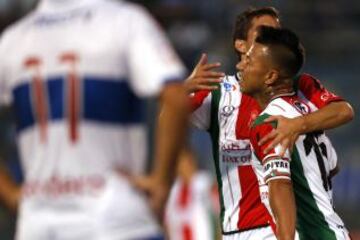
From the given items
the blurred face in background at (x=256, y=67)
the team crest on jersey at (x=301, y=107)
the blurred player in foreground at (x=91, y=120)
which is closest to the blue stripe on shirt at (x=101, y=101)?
the blurred player in foreground at (x=91, y=120)

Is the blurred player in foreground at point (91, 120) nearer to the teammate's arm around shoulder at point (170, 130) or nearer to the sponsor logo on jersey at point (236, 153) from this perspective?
the teammate's arm around shoulder at point (170, 130)

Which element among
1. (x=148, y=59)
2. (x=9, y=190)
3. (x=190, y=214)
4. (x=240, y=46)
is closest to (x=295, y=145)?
(x=240, y=46)

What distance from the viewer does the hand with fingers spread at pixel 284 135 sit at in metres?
5.63

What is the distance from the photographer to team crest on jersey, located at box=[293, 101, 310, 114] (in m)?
5.84

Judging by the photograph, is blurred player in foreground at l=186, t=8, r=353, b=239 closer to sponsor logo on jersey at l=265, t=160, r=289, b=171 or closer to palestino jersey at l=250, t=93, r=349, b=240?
palestino jersey at l=250, t=93, r=349, b=240

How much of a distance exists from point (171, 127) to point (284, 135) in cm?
93

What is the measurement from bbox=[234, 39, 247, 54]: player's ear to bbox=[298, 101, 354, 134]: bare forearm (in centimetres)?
45

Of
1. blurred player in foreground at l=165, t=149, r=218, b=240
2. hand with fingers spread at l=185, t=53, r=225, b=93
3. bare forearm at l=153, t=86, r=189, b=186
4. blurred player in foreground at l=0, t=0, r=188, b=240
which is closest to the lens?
bare forearm at l=153, t=86, r=189, b=186

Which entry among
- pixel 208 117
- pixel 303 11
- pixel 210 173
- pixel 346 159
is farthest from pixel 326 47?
pixel 208 117

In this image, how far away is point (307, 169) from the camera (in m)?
5.74

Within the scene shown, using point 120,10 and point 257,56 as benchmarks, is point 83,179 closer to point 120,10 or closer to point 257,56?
point 120,10

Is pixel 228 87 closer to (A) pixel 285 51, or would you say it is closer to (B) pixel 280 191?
(A) pixel 285 51

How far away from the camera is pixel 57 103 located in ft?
17.0

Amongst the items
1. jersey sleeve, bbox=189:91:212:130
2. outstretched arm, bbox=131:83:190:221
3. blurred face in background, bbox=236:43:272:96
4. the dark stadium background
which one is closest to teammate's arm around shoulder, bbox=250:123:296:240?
blurred face in background, bbox=236:43:272:96
